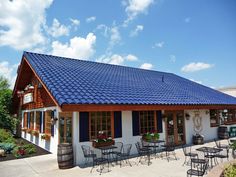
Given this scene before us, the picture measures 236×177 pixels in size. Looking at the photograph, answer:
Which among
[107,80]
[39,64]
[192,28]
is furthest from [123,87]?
[192,28]

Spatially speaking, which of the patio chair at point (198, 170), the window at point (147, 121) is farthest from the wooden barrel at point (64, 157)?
the patio chair at point (198, 170)

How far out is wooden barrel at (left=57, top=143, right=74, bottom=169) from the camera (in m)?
8.43

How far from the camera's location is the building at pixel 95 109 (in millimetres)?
9320

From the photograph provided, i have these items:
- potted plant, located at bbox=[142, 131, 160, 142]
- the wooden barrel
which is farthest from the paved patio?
potted plant, located at bbox=[142, 131, 160, 142]

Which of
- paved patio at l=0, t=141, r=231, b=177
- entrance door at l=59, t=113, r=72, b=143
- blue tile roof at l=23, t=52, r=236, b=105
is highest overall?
blue tile roof at l=23, t=52, r=236, b=105

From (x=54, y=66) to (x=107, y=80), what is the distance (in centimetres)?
320

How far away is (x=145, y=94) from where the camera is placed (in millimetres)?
12195

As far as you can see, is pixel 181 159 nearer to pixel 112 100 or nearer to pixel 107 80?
pixel 112 100

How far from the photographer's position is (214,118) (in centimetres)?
1639

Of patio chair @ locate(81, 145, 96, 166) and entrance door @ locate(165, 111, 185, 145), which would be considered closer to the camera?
patio chair @ locate(81, 145, 96, 166)

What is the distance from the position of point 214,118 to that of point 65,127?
11797 mm

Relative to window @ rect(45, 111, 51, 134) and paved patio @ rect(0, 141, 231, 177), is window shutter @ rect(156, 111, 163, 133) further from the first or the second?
window @ rect(45, 111, 51, 134)

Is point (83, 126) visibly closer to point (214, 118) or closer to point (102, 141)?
point (102, 141)

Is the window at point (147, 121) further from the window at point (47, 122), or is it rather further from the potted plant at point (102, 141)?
the window at point (47, 122)
